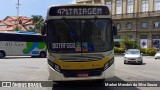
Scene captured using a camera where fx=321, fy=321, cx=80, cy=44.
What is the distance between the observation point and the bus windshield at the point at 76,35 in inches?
469

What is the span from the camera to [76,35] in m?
11.9

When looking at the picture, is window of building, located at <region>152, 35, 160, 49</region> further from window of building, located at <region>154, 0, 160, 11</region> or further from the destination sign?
the destination sign

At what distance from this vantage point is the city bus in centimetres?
1159

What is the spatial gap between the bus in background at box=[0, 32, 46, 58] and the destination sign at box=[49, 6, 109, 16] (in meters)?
25.3

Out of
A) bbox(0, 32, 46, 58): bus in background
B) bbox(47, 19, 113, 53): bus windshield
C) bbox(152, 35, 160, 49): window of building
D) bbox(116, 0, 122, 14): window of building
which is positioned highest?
bbox(47, 19, 113, 53): bus windshield

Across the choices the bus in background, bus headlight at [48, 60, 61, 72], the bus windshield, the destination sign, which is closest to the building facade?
the bus in background

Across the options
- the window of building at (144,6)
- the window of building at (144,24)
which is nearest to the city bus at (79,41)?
the window of building at (144,24)

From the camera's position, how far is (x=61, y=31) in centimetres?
1194

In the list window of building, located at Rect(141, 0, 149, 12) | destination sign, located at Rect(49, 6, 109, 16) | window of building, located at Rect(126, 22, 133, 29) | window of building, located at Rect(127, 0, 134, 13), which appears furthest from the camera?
window of building, located at Rect(127, 0, 134, 13)

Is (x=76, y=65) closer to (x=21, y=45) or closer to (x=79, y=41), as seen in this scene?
(x=79, y=41)

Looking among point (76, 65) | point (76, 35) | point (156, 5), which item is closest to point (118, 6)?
point (156, 5)

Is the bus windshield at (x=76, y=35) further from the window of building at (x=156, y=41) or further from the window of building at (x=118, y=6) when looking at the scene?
the window of building at (x=118, y=6)

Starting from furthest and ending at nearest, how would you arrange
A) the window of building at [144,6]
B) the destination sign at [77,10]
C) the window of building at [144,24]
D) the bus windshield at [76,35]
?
the window of building at [144,6] → the window of building at [144,24] → the destination sign at [77,10] → the bus windshield at [76,35]

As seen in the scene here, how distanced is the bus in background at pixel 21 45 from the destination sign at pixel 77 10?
2528 cm
